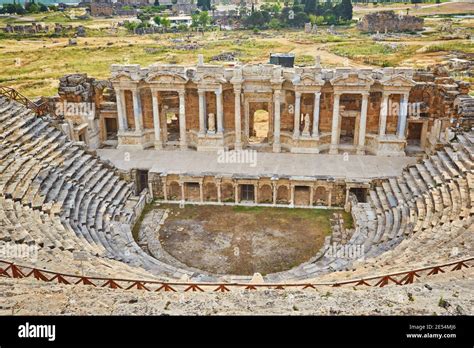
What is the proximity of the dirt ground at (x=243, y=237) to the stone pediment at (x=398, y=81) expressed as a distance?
7353 mm

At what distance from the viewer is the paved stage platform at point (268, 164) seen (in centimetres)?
2220

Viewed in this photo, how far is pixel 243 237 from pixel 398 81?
37.4 feet

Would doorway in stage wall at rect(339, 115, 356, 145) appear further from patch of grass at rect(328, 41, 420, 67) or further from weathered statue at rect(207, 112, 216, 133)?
patch of grass at rect(328, 41, 420, 67)

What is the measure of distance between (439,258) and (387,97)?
13.5 m

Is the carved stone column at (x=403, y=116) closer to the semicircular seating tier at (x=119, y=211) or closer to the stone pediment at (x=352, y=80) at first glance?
the stone pediment at (x=352, y=80)

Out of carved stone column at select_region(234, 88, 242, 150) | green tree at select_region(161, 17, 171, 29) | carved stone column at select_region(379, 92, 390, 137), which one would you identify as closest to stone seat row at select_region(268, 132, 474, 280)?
carved stone column at select_region(379, 92, 390, 137)

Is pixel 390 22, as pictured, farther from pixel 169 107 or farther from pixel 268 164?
pixel 268 164

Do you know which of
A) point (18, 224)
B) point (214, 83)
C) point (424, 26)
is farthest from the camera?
point (424, 26)

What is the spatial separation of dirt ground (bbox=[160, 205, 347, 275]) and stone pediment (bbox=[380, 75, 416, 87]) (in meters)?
7.35

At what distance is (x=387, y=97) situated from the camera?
23.8 meters

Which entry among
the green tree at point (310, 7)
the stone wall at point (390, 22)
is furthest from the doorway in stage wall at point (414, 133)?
the green tree at point (310, 7)

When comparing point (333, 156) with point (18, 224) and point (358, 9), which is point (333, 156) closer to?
point (18, 224)

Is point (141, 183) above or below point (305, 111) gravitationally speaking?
below
